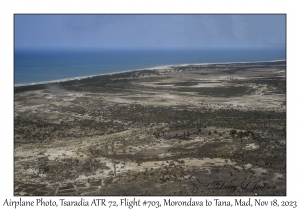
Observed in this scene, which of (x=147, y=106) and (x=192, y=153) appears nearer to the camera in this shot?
(x=192, y=153)

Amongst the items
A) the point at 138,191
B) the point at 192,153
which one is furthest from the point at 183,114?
the point at 138,191

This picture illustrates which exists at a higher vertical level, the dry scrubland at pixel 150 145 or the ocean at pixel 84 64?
the ocean at pixel 84 64

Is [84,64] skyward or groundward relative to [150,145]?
skyward

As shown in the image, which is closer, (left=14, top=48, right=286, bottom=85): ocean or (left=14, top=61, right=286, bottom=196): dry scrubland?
(left=14, top=61, right=286, bottom=196): dry scrubland

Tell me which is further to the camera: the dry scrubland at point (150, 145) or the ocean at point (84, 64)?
the ocean at point (84, 64)

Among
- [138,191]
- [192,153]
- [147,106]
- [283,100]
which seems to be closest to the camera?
[138,191]

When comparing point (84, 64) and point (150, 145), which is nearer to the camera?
point (150, 145)

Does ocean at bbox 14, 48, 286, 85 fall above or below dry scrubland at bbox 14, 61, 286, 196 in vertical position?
above
